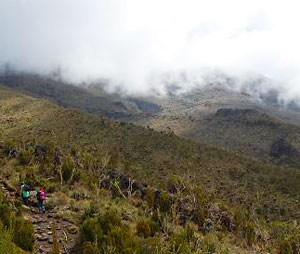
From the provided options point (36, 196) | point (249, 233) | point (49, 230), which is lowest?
point (249, 233)

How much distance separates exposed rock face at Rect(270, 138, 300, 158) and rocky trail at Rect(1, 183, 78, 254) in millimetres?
128980

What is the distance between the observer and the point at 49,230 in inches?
715

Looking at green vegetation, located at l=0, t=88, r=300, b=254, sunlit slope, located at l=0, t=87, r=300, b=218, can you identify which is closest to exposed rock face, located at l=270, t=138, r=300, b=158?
sunlit slope, located at l=0, t=87, r=300, b=218

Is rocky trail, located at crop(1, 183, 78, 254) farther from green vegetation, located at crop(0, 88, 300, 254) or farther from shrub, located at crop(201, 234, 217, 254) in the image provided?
shrub, located at crop(201, 234, 217, 254)

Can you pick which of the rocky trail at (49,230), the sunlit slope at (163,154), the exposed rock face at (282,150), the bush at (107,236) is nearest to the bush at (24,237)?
the rocky trail at (49,230)

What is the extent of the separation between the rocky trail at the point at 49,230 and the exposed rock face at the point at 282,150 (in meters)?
129

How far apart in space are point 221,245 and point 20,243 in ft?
25.7

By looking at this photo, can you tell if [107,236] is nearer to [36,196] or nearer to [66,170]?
[36,196]

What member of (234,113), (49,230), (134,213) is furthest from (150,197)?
(234,113)

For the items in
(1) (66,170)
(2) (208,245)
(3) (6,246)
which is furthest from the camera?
(1) (66,170)

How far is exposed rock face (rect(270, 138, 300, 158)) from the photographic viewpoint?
14427cm

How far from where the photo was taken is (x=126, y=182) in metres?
31.9

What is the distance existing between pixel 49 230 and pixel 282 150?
134m

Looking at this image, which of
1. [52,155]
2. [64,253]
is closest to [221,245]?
[64,253]
